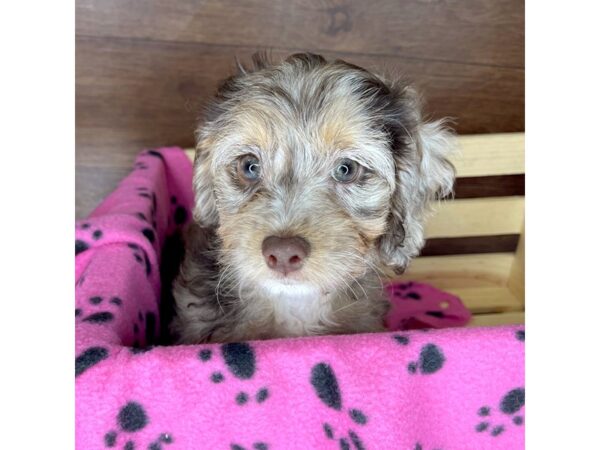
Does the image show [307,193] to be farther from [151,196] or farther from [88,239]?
[151,196]

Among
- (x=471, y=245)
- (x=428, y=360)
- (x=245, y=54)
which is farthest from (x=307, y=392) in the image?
(x=471, y=245)

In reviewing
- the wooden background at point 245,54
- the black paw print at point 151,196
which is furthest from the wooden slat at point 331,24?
the black paw print at point 151,196

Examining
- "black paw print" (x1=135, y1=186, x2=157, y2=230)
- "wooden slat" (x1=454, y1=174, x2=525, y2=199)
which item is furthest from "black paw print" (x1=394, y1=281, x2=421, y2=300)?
"black paw print" (x1=135, y1=186, x2=157, y2=230)

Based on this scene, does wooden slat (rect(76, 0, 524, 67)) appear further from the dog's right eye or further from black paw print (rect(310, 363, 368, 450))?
black paw print (rect(310, 363, 368, 450))

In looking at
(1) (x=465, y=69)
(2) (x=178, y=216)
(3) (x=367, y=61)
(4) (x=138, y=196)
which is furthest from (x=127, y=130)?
(1) (x=465, y=69)

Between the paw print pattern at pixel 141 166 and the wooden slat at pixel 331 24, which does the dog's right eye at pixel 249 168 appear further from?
the wooden slat at pixel 331 24

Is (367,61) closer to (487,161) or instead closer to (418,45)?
(418,45)
